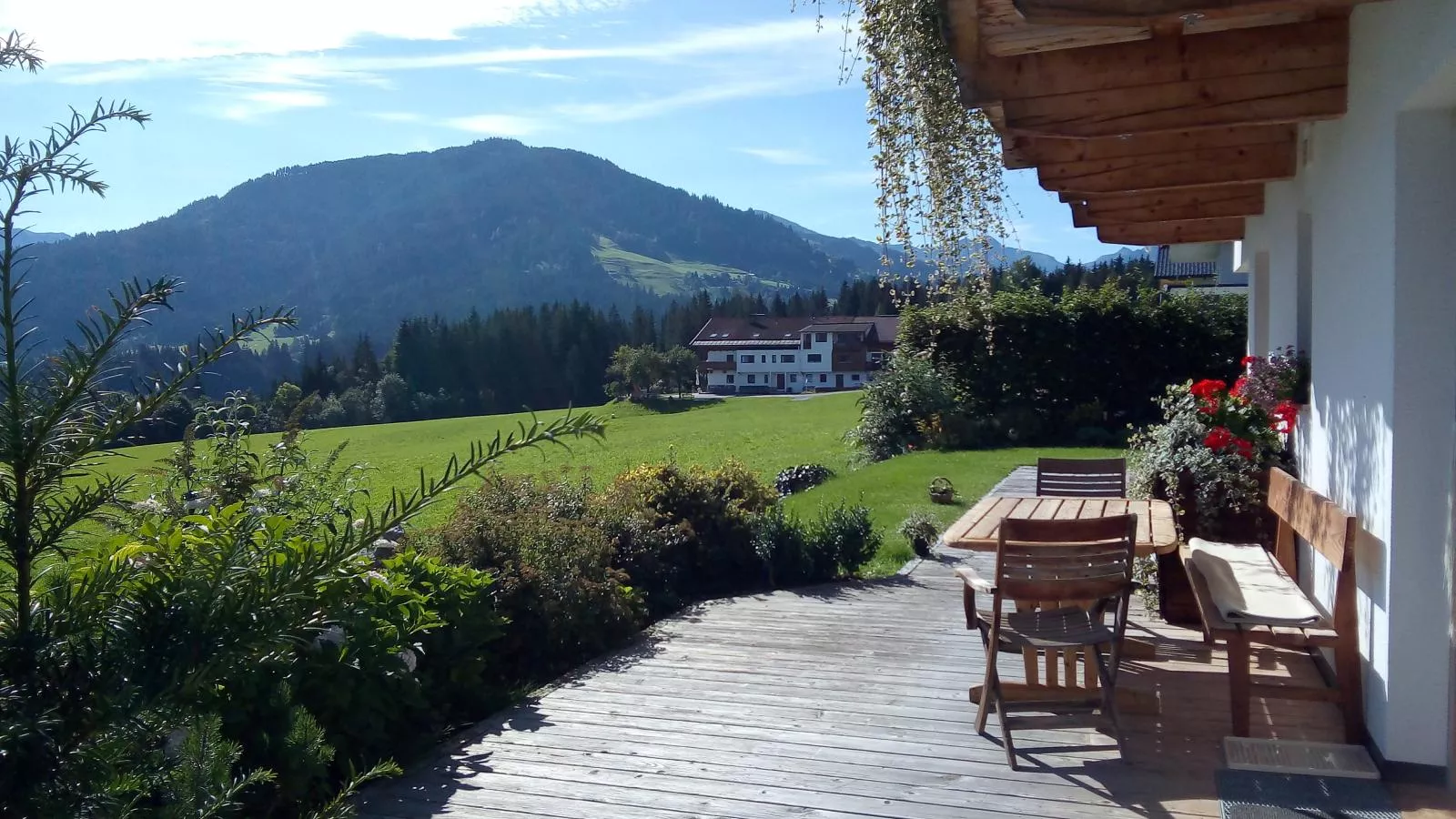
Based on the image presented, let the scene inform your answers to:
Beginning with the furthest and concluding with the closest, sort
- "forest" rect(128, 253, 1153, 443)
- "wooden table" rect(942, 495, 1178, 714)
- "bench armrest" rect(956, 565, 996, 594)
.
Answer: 1. "forest" rect(128, 253, 1153, 443)
2. "wooden table" rect(942, 495, 1178, 714)
3. "bench armrest" rect(956, 565, 996, 594)

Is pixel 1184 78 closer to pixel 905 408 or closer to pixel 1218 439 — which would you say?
pixel 1218 439

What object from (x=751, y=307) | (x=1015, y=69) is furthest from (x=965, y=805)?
(x=751, y=307)

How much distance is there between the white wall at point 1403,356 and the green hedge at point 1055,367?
1514cm

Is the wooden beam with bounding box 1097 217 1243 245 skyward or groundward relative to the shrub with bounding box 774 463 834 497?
skyward

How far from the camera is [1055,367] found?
1994 centimetres

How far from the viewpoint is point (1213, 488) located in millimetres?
6953

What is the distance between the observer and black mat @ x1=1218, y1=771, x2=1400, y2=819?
3.63 meters

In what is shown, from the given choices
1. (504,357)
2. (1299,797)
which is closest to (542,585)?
(1299,797)

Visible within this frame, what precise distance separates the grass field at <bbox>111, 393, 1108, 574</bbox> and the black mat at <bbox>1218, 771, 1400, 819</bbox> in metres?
2.69

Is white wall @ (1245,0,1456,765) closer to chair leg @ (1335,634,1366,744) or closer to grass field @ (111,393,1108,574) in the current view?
chair leg @ (1335,634,1366,744)

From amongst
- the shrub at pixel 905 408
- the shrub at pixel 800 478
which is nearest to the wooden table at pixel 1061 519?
the shrub at pixel 800 478

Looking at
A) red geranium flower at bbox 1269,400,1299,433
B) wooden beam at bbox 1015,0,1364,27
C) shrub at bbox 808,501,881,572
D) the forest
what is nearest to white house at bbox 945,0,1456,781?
wooden beam at bbox 1015,0,1364,27

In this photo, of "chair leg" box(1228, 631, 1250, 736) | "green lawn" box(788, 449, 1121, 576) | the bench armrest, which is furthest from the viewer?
"green lawn" box(788, 449, 1121, 576)

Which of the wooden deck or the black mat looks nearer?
the black mat
